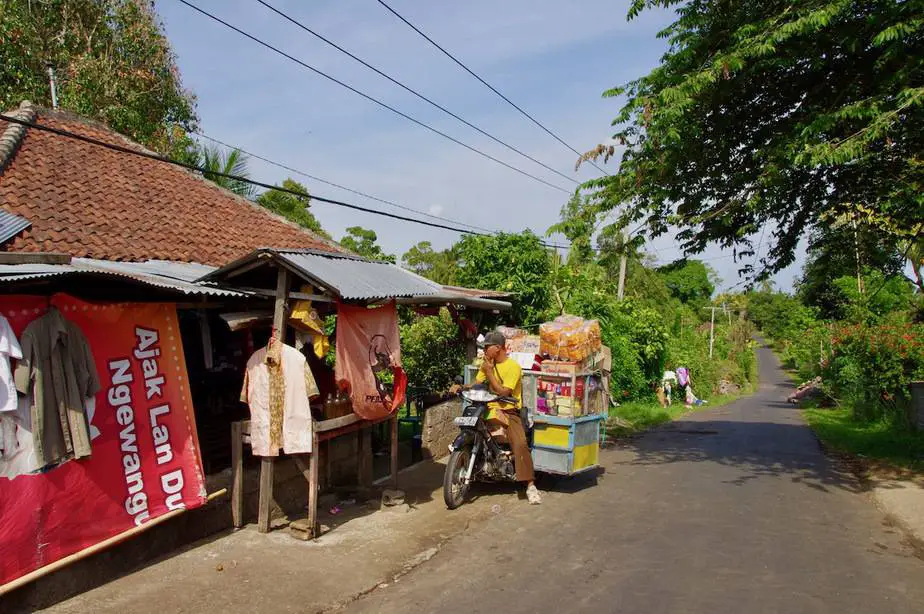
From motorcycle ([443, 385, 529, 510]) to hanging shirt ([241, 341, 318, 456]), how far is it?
180cm

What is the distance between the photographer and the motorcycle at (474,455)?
748 cm

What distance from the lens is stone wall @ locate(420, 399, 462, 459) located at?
401 inches

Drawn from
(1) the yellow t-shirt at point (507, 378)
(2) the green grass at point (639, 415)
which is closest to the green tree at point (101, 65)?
(1) the yellow t-shirt at point (507, 378)

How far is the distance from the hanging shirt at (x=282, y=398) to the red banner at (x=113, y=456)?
611 mm

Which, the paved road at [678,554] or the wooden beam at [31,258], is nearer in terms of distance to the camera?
the wooden beam at [31,258]

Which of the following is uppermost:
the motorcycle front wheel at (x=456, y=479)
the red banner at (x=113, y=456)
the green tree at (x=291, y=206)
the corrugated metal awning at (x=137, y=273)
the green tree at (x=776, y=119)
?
the green tree at (x=291, y=206)

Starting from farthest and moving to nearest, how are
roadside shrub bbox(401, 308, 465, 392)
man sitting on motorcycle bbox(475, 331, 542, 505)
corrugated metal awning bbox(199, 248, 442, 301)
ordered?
roadside shrub bbox(401, 308, 465, 392) < man sitting on motorcycle bbox(475, 331, 542, 505) < corrugated metal awning bbox(199, 248, 442, 301)

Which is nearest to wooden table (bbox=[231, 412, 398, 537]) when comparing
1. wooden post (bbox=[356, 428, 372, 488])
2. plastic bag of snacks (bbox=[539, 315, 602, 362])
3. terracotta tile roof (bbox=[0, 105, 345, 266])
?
wooden post (bbox=[356, 428, 372, 488])

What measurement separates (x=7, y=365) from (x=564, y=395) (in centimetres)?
585

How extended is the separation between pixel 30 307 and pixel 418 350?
27.8 ft

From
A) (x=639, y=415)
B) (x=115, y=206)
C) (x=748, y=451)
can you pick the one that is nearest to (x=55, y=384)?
(x=115, y=206)

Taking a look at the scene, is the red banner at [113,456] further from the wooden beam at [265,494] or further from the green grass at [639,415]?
the green grass at [639,415]

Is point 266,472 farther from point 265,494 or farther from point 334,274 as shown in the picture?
point 334,274

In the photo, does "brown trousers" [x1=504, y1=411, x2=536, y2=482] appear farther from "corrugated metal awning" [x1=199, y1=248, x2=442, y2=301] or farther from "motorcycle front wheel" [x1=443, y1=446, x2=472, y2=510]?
"corrugated metal awning" [x1=199, y1=248, x2=442, y2=301]
